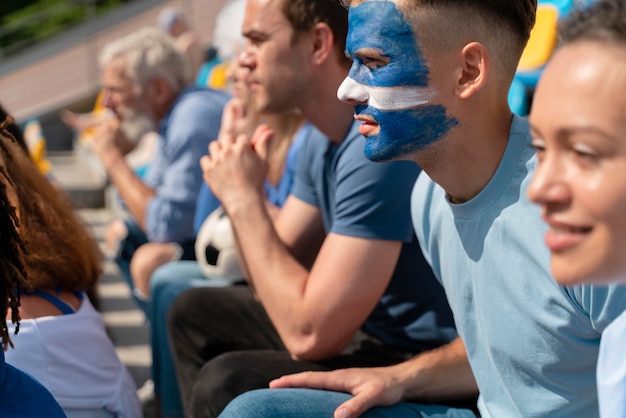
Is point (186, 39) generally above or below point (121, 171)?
below

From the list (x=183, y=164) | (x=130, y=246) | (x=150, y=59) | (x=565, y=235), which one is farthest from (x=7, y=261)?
(x=150, y=59)

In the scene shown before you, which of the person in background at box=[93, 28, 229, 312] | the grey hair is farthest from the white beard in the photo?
the grey hair

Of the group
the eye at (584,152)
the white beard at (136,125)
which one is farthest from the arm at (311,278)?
the white beard at (136,125)

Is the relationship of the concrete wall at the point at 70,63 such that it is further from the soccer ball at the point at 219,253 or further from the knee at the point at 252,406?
the knee at the point at 252,406

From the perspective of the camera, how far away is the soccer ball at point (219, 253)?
301 cm

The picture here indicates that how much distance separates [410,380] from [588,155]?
3.37 ft

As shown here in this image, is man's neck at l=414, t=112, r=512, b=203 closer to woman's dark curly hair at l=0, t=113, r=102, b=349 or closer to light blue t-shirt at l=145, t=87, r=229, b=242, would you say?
woman's dark curly hair at l=0, t=113, r=102, b=349

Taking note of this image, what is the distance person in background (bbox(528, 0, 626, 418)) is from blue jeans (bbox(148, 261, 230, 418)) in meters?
1.99

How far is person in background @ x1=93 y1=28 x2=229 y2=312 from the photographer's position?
3918 millimetres

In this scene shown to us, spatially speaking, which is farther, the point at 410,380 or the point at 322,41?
the point at 322,41

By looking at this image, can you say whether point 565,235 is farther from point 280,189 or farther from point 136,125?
point 136,125

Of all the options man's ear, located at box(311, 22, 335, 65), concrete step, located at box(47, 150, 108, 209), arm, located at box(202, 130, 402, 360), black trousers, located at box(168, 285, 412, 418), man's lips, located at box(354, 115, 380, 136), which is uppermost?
man's ear, located at box(311, 22, 335, 65)

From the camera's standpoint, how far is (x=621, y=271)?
1.06 m

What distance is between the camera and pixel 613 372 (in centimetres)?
111
